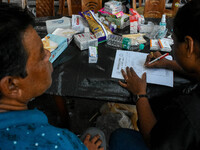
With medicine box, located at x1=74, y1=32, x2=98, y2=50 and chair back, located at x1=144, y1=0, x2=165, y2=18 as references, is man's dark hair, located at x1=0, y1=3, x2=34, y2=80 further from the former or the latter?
chair back, located at x1=144, y1=0, x2=165, y2=18

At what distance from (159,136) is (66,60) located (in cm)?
80

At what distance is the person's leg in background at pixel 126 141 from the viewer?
101 cm

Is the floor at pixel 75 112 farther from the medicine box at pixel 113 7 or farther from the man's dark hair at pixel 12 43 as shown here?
the man's dark hair at pixel 12 43

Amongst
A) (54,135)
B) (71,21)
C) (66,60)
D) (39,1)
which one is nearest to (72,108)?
(66,60)

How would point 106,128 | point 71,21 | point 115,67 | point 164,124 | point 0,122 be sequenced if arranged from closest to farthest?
point 0,122
point 164,124
point 115,67
point 106,128
point 71,21

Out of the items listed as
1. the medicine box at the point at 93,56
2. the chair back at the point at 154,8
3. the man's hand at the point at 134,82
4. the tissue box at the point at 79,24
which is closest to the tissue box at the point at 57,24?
the tissue box at the point at 79,24

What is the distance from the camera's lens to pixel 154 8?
7.47ft

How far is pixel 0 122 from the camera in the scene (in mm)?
535

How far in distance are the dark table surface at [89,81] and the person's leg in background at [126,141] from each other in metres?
0.26

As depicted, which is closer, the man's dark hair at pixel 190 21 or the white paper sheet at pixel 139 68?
the man's dark hair at pixel 190 21

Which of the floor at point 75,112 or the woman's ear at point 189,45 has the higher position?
the woman's ear at point 189,45

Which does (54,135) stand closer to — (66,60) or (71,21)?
(66,60)

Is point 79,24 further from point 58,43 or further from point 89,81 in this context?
point 89,81

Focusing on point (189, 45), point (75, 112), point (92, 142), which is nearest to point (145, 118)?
point (92, 142)
